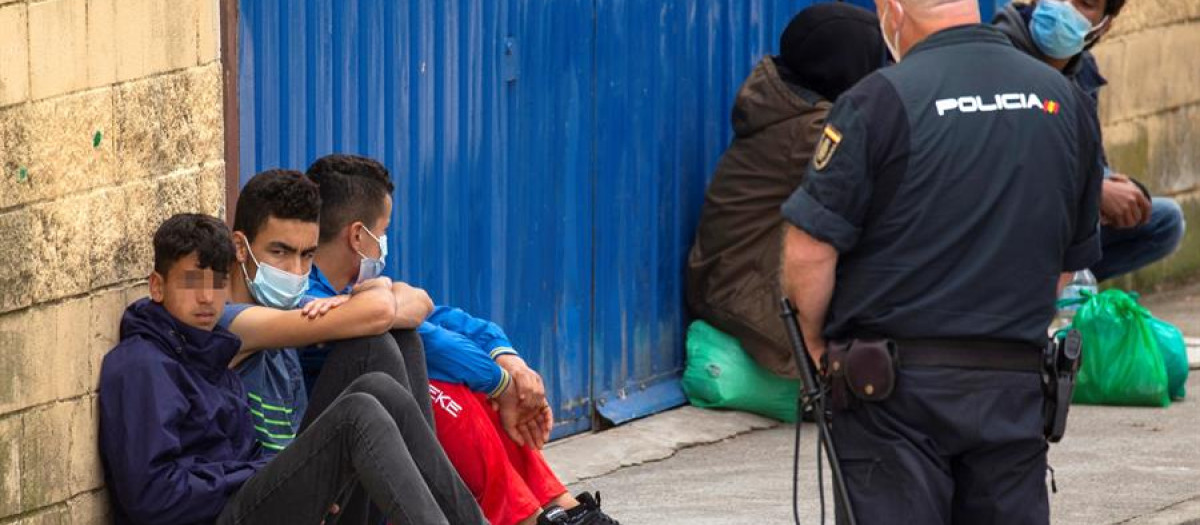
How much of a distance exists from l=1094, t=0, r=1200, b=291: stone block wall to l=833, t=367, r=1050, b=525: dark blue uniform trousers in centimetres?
577

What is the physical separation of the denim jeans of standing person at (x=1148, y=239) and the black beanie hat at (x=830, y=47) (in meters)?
1.26

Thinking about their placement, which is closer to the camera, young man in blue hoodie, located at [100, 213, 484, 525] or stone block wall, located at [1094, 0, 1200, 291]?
young man in blue hoodie, located at [100, 213, 484, 525]

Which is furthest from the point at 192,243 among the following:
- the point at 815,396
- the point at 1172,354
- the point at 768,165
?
the point at 1172,354

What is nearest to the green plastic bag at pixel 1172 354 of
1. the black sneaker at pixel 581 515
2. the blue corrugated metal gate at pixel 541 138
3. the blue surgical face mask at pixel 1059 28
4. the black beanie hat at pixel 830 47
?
the black beanie hat at pixel 830 47

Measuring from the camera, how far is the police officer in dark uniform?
4.39 meters

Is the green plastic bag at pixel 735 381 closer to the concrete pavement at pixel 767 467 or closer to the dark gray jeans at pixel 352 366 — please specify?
the concrete pavement at pixel 767 467

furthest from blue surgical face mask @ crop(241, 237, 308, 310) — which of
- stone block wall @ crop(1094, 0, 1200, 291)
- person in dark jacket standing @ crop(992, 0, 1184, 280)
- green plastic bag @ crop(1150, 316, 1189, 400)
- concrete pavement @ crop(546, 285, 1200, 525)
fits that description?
stone block wall @ crop(1094, 0, 1200, 291)

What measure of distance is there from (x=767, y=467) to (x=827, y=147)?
2.93m

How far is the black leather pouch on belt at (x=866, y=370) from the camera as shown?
4414mm

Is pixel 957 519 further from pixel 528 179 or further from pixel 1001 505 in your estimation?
pixel 528 179

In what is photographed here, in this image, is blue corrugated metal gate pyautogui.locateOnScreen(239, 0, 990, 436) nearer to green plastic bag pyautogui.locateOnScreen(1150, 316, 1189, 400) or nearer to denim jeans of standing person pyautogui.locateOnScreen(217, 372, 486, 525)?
denim jeans of standing person pyautogui.locateOnScreen(217, 372, 486, 525)

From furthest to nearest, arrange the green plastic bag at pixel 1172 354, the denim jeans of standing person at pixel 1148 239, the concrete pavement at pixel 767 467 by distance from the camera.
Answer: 1. the green plastic bag at pixel 1172 354
2. the denim jeans of standing person at pixel 1148 239
3. the concrete pavement at pixel 767 467

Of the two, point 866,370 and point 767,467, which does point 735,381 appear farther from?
point 866,370

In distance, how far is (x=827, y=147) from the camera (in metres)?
4.41
